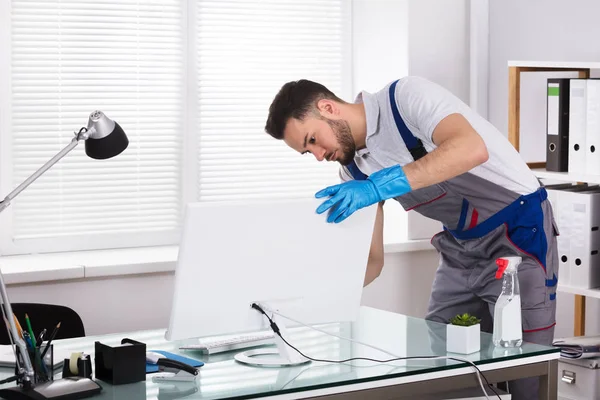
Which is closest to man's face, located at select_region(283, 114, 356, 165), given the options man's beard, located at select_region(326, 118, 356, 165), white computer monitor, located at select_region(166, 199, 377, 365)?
man's beard, located at select_region(326, 118, 356, 165)

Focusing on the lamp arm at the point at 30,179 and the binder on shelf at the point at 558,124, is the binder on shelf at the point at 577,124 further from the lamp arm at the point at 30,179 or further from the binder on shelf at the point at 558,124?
the lamp arm at the point at 30,179

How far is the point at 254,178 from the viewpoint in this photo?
397 centimetres

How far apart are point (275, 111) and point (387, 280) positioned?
59.8 inches

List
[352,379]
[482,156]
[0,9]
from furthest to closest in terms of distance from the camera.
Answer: [0,9], [482,156], [352,379]

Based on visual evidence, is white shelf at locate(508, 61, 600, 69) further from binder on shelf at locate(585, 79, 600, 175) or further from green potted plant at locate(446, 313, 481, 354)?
green potted plant at locate(446, 313, 481, 354)

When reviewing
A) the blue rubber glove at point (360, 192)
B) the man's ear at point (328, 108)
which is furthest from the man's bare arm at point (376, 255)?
the blue rubber glove at point (360, 192)

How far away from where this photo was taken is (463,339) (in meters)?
2.20

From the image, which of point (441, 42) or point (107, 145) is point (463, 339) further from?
point (441, 42)

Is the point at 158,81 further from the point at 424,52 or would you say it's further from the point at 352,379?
the point at 352,379

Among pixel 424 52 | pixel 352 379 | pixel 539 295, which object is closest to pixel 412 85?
pixel 539 295

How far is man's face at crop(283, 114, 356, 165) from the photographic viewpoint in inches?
101

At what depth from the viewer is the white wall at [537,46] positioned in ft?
11.9

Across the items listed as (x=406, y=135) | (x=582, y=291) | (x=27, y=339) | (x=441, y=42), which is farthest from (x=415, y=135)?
(x=441, y=42)

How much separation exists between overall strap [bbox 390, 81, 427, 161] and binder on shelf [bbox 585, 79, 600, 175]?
83 cm
